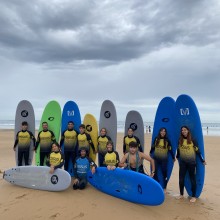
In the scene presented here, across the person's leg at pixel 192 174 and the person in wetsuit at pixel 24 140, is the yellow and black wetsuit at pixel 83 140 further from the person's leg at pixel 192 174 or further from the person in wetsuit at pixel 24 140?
the person's leg at pixel 192 174

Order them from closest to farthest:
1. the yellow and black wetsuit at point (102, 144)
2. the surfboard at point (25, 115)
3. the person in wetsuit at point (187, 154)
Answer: the person in wetsuit at point (187, 154)
the yellow and black wetsuit at point (102, 144)
the surfboard at point (25, 115)

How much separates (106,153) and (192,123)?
1.75 meters

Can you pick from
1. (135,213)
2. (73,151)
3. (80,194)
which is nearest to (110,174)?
(80,194)

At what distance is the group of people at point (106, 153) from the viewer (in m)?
5.04

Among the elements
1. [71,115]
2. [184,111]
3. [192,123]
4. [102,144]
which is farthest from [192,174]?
[71,115]

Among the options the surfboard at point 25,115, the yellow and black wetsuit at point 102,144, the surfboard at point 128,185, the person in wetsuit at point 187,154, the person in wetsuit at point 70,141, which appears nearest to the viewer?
the surfboard at point 128,185

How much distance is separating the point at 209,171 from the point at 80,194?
4.83m

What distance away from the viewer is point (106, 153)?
5484 mm

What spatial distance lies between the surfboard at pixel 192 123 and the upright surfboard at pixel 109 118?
65.4 inches

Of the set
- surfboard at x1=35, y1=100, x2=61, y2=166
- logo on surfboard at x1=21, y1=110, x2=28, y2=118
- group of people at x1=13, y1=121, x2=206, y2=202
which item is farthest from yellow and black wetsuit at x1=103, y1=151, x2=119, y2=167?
logo on surfboard at x1=21, y1=110, x2=28, y2=118

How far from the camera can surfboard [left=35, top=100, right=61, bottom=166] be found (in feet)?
22.5

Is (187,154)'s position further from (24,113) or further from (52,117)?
(24,113)

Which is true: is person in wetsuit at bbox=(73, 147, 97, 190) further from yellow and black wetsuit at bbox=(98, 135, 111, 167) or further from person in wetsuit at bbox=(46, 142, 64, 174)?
yellow and black wetsuit at bbox=(98, 135, 111, 167)

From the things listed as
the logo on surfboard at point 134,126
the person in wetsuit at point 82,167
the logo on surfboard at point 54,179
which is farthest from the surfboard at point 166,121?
the logo on surfboard at point 54,179
